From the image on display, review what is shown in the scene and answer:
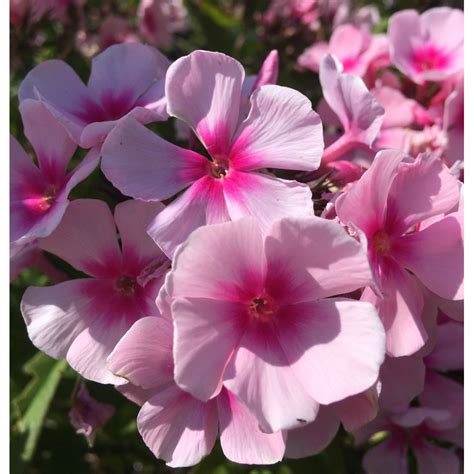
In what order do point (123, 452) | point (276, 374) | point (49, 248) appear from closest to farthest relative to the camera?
point (276, 374), point (49, 248), point (123, 452)

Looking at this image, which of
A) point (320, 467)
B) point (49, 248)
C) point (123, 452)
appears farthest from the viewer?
point (123, 452)

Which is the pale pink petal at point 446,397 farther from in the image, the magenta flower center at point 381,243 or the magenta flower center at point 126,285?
the magenta flower center at point 126,285

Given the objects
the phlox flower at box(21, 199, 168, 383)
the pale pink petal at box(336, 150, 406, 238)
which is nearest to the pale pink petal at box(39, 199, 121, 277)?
the phlox flower at box(21, 199, 168, 383)

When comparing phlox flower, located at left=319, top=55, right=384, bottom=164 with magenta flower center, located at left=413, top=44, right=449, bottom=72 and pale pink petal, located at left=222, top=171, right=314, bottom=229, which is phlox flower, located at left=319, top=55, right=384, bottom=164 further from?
magenta flower center, located at left=413, top=44, right=449, bottom=72

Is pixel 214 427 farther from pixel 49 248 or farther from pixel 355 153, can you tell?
pixel 355 153

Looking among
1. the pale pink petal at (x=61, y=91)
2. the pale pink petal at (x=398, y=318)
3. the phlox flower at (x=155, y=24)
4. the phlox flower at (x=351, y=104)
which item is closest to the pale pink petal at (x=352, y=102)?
the phlox flower at (x=351, y=104)

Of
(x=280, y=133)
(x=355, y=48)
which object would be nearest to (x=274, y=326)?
(x=280, y=133)

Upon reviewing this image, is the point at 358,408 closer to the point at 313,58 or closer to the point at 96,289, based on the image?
the point at 96,289

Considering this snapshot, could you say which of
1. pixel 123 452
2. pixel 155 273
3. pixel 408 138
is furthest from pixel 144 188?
pixel 123 452
